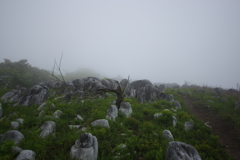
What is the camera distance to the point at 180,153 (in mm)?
3709

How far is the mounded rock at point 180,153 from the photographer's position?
3.66 metres

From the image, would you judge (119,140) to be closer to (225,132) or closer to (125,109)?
(125,109)

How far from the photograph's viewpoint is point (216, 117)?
984 centimetres

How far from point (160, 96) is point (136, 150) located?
10.2m

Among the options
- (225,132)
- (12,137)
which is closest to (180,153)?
(225,132)

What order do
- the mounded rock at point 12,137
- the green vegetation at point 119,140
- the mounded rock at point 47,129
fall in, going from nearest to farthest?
the green vegetation at point 119,140 < the mounded rock at point 12,137 < the mounded rock at point 47,129

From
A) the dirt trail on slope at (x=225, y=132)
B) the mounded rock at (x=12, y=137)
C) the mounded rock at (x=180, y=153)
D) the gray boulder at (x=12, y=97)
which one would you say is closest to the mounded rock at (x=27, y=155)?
the mounded rock at (x=12, y=137)

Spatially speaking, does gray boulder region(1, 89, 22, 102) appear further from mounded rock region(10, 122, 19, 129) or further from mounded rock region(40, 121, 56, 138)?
mounded rock region(40, 121, 56, 138)

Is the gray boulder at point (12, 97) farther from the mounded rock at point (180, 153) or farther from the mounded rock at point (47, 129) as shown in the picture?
the mounded rock at point (180, 153)

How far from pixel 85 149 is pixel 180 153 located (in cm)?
311

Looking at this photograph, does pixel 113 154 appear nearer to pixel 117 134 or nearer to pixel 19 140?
pixel 117 134

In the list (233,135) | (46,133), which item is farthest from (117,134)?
(233,135)

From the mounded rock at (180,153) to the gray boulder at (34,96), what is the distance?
11.6 meters

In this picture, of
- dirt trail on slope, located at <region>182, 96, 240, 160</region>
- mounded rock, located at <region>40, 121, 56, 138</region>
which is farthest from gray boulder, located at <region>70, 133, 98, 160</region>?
dirt trail on slope, located at <region>182, 96, 240, 160</region>
